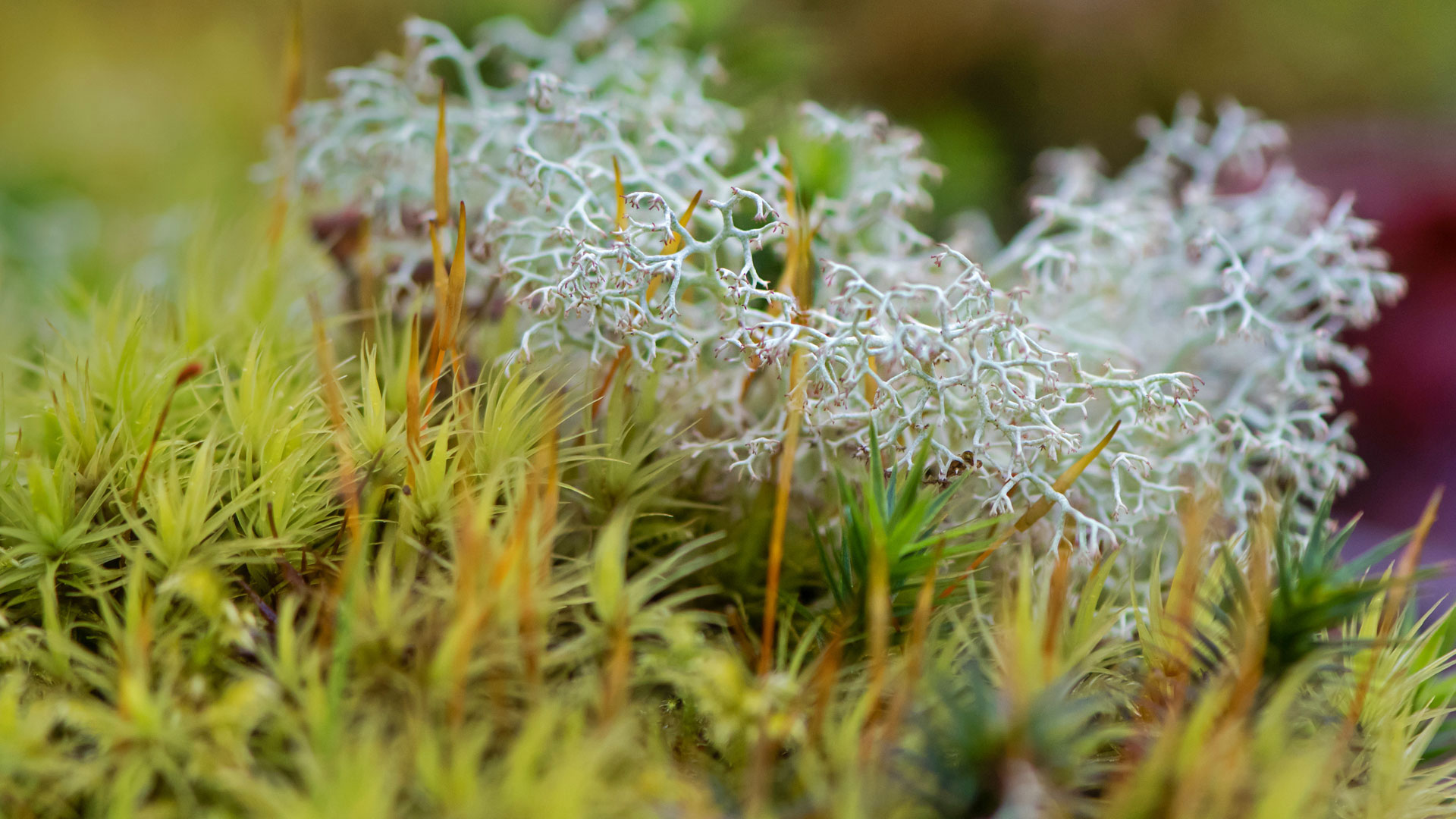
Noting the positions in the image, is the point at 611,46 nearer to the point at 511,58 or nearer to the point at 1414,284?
the point at 511,58

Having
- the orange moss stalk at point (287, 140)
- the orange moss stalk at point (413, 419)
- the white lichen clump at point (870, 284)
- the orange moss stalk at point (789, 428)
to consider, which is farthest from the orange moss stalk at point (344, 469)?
the orange moss stalk at point (287, 140)

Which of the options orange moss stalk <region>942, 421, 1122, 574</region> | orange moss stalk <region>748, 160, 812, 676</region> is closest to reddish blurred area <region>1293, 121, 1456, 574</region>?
orange moss stalk <region>942, 421, 1122, 574</region>

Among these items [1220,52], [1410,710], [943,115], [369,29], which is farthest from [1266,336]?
[369,29]

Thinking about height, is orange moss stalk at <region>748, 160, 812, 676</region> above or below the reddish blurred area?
below

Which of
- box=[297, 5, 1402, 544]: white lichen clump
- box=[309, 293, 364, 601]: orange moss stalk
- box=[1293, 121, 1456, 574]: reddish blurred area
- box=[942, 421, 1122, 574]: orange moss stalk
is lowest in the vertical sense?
box=[309, 293, 364, 601]: orange moss stalk

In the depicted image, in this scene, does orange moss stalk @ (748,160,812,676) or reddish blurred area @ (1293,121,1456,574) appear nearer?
orange moss stalk @ (748,160,812,676)

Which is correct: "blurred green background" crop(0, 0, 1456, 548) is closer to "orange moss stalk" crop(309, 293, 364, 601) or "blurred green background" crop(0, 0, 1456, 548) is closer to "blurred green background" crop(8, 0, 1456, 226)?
"blurred green background" crop(8, 0, 1456, 226)

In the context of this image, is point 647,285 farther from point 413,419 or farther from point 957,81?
point 957,81
